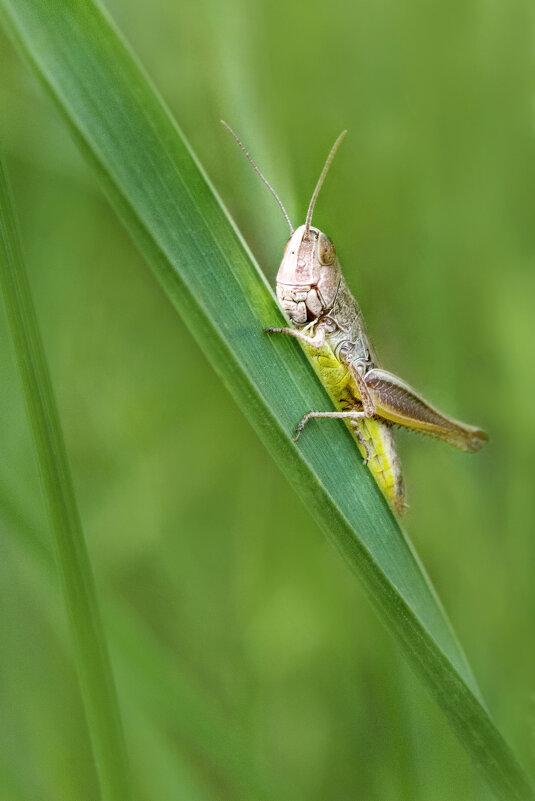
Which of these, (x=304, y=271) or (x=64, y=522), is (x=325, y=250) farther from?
(x=64, y=522)

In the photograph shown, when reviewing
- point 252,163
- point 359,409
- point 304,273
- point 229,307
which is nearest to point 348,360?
point 359,409

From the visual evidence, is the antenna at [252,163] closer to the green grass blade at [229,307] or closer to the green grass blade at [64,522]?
the green grass blade at [229,307]

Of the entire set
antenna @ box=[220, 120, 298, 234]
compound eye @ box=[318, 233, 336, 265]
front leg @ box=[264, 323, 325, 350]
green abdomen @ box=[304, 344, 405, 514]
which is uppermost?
antenna @ box=[220, 120, 298, 234]

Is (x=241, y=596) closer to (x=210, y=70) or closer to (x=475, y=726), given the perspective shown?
(x=475, y=726)

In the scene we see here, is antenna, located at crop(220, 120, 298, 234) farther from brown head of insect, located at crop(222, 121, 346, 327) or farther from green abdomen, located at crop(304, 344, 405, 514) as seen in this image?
green abdomen, located at crop(304, 344, 405, 514)

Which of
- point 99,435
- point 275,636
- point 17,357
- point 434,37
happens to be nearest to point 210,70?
point 434,37

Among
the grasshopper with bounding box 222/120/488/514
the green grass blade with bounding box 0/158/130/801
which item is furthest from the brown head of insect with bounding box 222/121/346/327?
the green grass blade with bounding box 0/158/130/801
